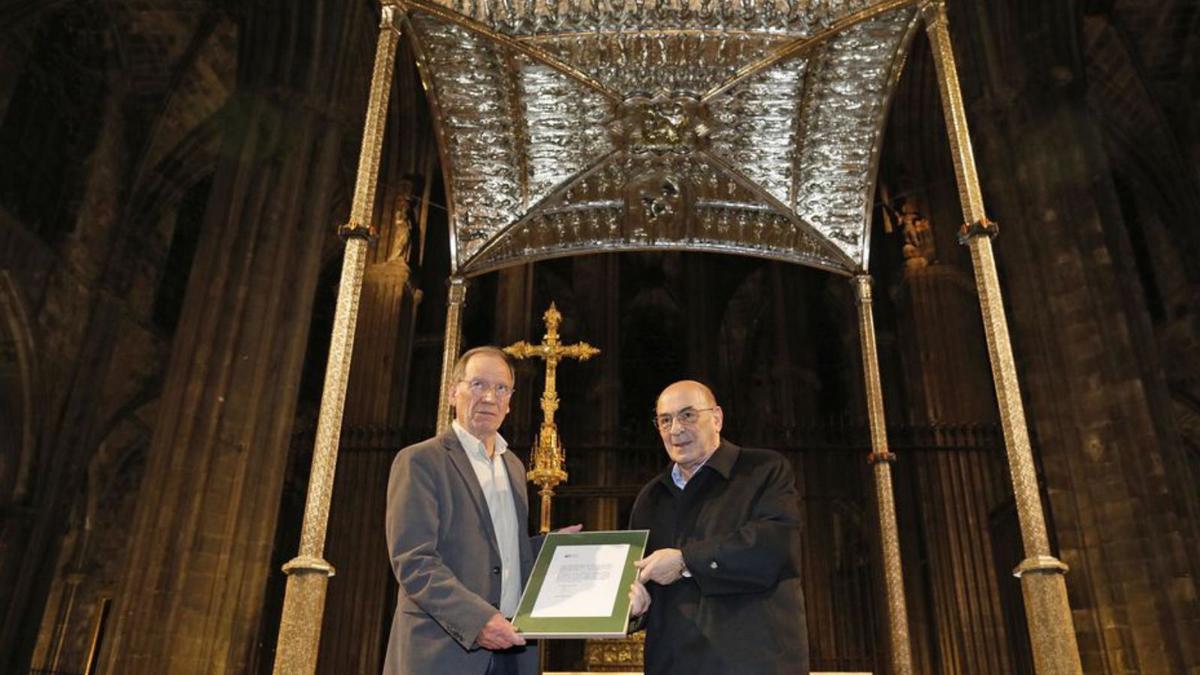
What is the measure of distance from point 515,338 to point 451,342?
800 centimetres

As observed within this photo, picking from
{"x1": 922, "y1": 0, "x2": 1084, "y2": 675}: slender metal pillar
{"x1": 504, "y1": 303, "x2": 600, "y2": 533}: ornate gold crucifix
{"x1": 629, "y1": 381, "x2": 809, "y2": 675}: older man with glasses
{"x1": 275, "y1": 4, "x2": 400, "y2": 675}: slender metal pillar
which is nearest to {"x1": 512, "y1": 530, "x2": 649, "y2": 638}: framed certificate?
{"x1": 629, "y1": 381, "x2": 809, "y2": 675}: older man with glasses

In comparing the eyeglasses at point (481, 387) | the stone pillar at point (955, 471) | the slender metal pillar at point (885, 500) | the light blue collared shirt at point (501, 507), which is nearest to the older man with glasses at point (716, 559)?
the light blue collared shirt at point (501, 507)

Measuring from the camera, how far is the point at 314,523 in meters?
3.35

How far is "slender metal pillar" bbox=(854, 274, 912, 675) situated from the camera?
4754mm

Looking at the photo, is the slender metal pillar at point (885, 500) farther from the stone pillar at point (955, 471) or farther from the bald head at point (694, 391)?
the stone pillar at point (955, 471)

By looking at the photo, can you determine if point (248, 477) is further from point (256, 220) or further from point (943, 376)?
point (943, 376)

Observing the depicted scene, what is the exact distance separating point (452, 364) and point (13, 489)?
29.3ft

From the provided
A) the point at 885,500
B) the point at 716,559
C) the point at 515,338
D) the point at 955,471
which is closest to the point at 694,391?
the point at 716,559

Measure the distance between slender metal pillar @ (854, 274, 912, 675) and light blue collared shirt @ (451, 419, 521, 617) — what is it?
2738mm

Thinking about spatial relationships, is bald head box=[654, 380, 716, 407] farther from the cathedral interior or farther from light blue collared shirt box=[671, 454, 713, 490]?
the cathedral interior

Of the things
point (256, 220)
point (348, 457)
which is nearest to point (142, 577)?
point (256, 220)

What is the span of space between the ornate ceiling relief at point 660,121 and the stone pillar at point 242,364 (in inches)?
112

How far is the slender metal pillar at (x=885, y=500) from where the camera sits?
4754mm

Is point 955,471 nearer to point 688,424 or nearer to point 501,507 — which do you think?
point 688,424
